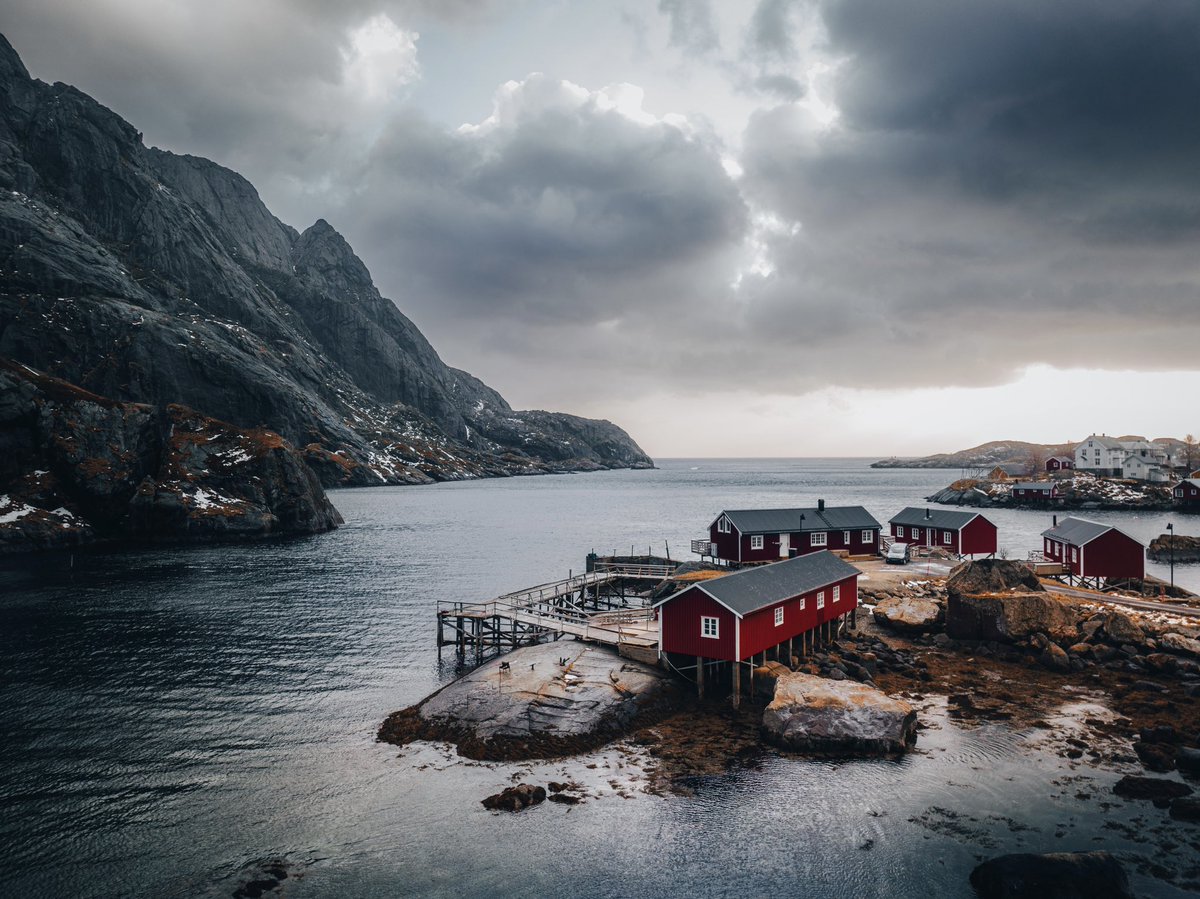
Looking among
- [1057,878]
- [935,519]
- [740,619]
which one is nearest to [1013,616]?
[740,619]

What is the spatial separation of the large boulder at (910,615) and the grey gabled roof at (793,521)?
1684cm

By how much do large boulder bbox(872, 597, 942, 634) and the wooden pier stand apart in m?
16.7

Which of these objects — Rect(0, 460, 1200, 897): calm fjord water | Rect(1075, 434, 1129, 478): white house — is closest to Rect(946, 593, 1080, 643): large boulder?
Rect(0, 460, 1200, 897): calm fjord water

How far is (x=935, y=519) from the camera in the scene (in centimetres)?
7088

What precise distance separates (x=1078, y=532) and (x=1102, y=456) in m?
153

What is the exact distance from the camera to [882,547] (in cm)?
7156

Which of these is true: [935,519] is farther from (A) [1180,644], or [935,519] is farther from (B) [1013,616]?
(A) [1180,644]

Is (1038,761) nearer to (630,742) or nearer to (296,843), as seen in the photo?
(630,742)

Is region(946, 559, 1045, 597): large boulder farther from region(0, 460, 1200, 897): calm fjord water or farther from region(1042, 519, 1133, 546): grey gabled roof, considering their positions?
region(0, 460, 1200, 897): calm fjord water

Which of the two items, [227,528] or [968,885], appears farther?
[227,528]

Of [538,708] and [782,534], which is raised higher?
[782,534]

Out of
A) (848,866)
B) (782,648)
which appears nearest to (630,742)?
(848,866)

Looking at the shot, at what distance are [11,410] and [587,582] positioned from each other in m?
90.3

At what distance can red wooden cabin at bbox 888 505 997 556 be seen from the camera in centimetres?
6769
